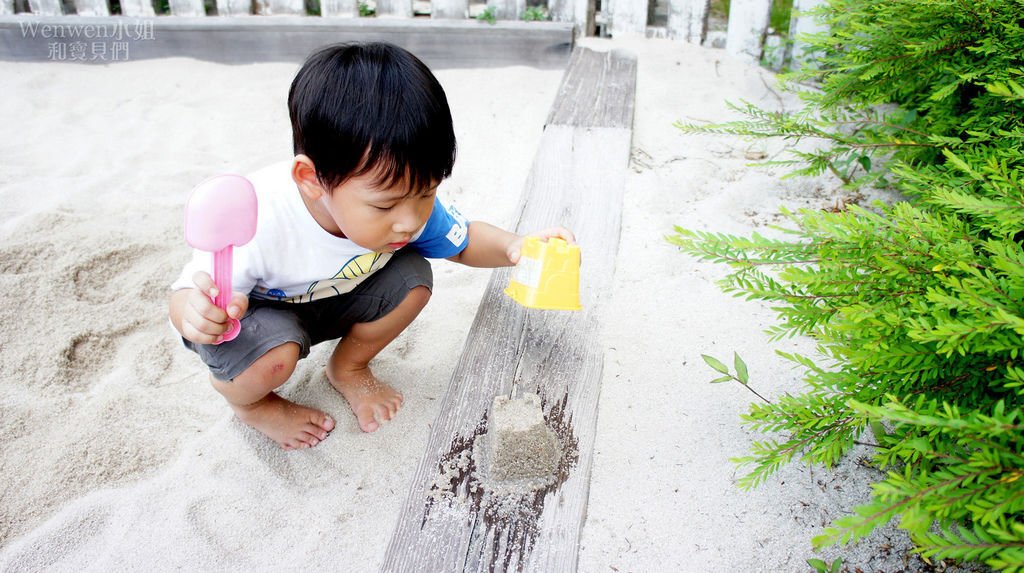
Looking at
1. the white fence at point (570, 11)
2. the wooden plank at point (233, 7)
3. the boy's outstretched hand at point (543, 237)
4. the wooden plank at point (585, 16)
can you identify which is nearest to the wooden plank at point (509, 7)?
the white fence at point (570, 11)

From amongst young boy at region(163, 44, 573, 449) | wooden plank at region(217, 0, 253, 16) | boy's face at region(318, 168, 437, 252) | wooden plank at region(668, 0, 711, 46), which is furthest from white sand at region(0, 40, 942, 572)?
wooden plank at region(217, 0, 253, 16)

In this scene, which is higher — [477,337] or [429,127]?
[429,127]

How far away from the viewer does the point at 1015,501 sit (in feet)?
2.89

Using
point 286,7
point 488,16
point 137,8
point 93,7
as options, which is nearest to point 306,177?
point 488,16

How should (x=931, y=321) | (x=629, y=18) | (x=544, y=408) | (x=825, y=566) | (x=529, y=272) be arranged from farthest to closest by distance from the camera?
(x=629, y=18) < (x=529, y=272) < (x=544, y=408) < (x=825, y=566) < (x=931, y=321)

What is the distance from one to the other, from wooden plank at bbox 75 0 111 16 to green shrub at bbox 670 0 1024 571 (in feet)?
14.9

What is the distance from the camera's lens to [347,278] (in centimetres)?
186

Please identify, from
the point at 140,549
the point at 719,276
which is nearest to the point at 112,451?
the point at 140,549

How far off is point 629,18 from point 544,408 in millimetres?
3260

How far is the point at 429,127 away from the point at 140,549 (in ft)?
3.79

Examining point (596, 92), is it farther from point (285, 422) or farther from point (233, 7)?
point (233, 7)

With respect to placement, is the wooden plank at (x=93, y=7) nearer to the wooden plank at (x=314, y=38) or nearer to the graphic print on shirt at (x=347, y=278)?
the wooden plank at (x=314, y=38)

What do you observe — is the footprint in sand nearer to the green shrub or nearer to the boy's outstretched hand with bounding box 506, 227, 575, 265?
the boy's outstretched hand with bounding box 506, 227, 575, 265

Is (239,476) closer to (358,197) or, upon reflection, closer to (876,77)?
(358,197)
